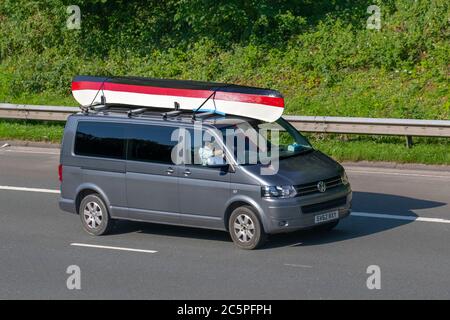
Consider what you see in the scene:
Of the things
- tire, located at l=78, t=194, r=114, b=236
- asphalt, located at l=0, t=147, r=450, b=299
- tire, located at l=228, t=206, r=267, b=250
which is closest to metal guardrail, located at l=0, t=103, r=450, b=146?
asphalt, located at l=0, t=147, r=450, b=299

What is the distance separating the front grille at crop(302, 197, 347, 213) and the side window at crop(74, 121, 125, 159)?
292 cm

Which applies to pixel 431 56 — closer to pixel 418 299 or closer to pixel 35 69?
pixel 35 69

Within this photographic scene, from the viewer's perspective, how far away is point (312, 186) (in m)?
13.9

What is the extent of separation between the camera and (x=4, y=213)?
55.9 feet

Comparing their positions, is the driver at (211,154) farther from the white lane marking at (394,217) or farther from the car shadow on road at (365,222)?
the white lane marking at (394,217)

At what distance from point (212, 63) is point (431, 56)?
575 centimetres

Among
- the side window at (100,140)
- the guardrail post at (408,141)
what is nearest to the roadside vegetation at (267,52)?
the guardrail post at (408,141)

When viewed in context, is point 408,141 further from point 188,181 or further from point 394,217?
point 188,181

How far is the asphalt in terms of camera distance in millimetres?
11984

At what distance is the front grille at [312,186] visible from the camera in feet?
45.0

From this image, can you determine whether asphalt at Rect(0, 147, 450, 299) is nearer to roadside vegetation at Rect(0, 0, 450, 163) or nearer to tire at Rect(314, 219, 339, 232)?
tire at Rect(314, 219, 339, 232)

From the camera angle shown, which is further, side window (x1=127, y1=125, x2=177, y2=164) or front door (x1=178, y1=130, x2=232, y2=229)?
side window (x1=127, y1=125, x2=177, y2=164)

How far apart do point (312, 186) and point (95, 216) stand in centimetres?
348

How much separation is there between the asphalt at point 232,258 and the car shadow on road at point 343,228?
2 cm
